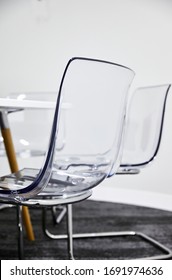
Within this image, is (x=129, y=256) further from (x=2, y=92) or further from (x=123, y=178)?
(x=2, y=92)

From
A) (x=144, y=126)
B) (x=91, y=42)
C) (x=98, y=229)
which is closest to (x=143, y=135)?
(x=144, y=126)

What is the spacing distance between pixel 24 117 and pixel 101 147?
3.80 ft

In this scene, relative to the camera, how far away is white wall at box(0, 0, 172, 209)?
2.64 m

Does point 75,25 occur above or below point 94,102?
above

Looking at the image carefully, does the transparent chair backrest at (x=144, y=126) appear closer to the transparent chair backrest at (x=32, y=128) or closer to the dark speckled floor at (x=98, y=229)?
the dark speckled floor at (x=98, y=229)

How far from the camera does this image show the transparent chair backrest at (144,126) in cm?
169

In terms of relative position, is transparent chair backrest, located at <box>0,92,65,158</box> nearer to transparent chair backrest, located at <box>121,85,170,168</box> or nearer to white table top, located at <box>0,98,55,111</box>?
transparent chair backrest, located at <box>121,85,170,168</box>

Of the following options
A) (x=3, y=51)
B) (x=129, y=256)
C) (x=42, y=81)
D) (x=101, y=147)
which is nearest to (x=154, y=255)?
(x=129, y=256)

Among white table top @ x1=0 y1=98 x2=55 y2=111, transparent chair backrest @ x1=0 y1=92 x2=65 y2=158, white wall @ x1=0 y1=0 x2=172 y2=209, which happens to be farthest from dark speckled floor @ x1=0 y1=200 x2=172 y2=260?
white table top @ x1=0 y1=98 x2=55 y2=111

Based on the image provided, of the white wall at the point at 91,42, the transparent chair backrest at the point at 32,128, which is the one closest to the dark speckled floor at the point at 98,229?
the white wall at the point at 91,42

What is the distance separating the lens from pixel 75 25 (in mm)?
2834

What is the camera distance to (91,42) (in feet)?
9.22

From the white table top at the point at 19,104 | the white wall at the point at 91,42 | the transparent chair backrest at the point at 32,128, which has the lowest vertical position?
the transparent chair backrest at the point at 32,128
